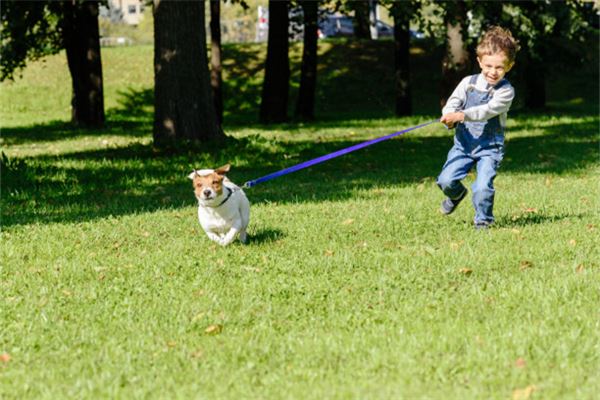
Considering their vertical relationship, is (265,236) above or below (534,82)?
below

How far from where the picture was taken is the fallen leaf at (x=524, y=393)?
4.30 metres

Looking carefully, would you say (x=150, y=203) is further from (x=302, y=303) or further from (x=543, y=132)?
(x=543, y=132)

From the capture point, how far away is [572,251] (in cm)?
755

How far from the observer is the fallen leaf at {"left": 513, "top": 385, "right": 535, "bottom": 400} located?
4.30m

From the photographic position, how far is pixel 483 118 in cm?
819

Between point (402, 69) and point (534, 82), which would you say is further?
point (534, 82)

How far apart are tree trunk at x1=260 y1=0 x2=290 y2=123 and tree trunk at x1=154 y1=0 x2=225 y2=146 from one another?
28.7 feet

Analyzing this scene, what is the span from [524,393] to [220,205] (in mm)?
3998

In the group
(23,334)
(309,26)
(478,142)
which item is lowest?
(23,334)

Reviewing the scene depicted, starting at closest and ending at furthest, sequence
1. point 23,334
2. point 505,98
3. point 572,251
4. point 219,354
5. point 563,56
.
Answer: point 219,354 → point 23,334 → point 572,251 → point 505,98 → point 563,56

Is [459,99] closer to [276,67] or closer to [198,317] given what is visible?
[198,317]

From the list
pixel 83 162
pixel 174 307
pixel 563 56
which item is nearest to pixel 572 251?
pixel 174 307

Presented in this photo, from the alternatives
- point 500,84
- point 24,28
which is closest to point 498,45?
point 500,84

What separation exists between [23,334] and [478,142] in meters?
4.63
